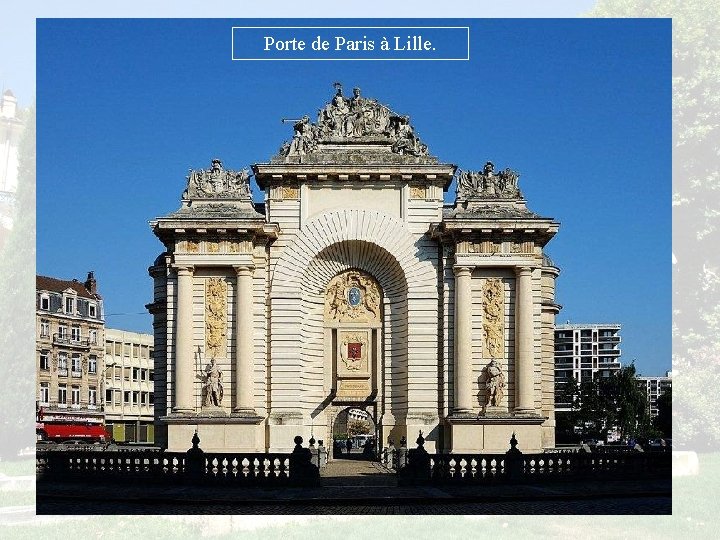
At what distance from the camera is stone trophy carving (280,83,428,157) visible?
44.5m

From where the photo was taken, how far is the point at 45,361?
236 feet

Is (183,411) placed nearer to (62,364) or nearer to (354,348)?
(354,348)

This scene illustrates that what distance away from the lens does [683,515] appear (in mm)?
26016

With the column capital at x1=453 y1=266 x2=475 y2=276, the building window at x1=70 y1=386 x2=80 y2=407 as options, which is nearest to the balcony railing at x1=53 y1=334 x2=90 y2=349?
the building window at x1=70 y1=386 x2=80 y2=407

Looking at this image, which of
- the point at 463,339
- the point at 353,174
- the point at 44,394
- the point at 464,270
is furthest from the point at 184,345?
the point at 44,394

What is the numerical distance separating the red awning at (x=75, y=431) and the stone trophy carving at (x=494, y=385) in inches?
1391

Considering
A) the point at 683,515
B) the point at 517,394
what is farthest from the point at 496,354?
the point at 683,515

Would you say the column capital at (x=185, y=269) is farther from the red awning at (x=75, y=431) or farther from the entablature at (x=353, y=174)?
the red awning at (x=75, y=431)

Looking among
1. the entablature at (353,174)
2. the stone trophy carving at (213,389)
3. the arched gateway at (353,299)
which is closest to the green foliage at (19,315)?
the arched gateway at (353,299)

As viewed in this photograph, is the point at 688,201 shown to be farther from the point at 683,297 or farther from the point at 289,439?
the point at 289,439

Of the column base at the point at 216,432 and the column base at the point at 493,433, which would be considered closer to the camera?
the column base at the point at 216,432

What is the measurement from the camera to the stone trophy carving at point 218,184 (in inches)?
1738

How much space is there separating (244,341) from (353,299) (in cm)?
506

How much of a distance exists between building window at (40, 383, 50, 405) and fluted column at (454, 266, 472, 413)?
35.6m
